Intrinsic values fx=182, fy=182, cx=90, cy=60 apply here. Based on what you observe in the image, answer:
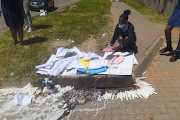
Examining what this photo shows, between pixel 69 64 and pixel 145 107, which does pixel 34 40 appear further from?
pixel 145 107

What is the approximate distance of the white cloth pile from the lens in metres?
3.61

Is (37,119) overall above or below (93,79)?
below

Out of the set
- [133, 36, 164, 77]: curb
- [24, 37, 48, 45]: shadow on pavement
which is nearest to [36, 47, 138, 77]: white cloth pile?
[133, 36, 164, 77]: curb

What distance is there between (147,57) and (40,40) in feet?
10.4

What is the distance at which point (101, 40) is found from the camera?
5250 millimetres

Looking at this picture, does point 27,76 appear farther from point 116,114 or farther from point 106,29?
point 106,29

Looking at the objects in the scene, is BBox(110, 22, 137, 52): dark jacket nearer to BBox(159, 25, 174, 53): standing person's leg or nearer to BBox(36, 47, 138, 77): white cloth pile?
BBox(36, 47, 138, 77): white cloth pile

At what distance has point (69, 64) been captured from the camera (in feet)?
12.6

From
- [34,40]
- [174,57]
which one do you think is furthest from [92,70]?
[34,40]

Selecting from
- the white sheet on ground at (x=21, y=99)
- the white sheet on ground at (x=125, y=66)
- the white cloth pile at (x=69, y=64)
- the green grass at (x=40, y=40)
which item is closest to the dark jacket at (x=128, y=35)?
the white sheet on ground at (x=125, y=66)

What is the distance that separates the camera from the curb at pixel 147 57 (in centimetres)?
379

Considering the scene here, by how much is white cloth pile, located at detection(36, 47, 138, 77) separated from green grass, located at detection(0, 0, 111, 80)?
0.26 metres

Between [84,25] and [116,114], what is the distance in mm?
4571

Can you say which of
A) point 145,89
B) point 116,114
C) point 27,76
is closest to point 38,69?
point 27,76
